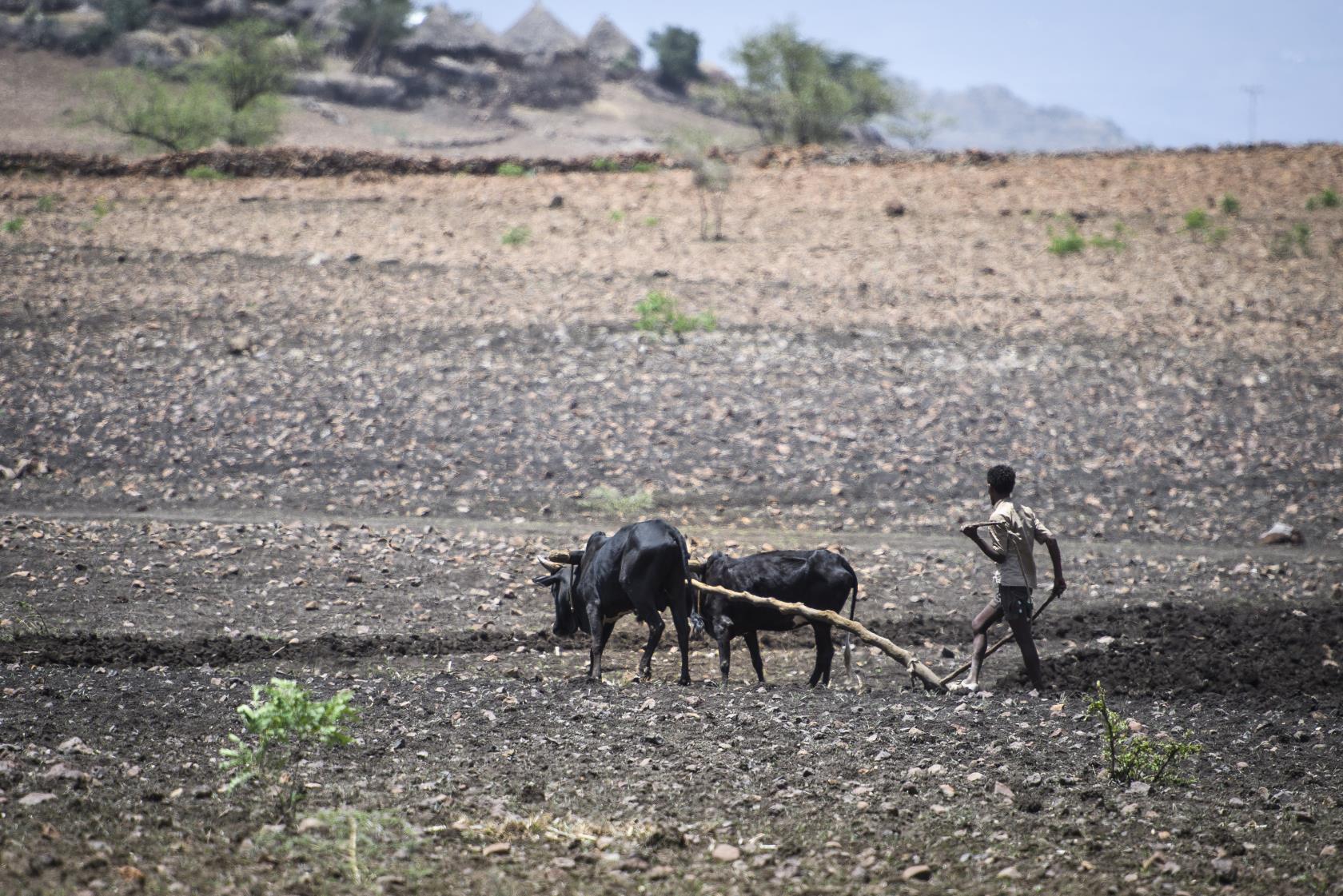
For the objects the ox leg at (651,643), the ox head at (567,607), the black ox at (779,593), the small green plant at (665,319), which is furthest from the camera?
the small green plant at (665,319)

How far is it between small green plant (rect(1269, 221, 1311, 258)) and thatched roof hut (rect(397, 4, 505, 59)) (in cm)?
4765

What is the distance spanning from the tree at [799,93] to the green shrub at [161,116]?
17.7 meters

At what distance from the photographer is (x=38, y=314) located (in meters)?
18.7

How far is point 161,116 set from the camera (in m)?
32.5

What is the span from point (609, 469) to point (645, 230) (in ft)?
35.6

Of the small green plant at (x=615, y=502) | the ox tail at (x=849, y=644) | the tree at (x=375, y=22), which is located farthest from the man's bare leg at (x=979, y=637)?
the tree at (x=375, y=22)

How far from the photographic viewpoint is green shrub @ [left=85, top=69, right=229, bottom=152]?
32.5m

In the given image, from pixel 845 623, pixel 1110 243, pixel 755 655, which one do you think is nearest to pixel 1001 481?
pixel 845 623

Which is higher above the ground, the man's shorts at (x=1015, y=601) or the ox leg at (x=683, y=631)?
the man's shorts at (x=1015, y=601)

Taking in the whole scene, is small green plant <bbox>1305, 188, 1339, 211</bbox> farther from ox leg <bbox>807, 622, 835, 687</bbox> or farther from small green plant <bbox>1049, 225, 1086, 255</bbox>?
ox leg <bbox>807, 622, 835, 687</bbox>

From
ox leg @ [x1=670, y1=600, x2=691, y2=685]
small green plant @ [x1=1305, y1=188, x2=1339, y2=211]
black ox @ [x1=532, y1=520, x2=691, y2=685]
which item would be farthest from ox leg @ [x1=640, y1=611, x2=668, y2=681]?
small green plant @ [x1=1305, y1=188, x2=1339, y2=211]

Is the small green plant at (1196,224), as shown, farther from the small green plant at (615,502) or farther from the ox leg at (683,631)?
the ox leg at (683,631)

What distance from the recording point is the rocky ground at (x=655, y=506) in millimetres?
5895

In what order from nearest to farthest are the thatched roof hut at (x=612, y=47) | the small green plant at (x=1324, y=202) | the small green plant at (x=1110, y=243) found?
1. the small green plant at (x=1110, y=243)
2. the small green plant at (x=1324, y=202)
3. the thatched roof hut at (x=612, y=47)
